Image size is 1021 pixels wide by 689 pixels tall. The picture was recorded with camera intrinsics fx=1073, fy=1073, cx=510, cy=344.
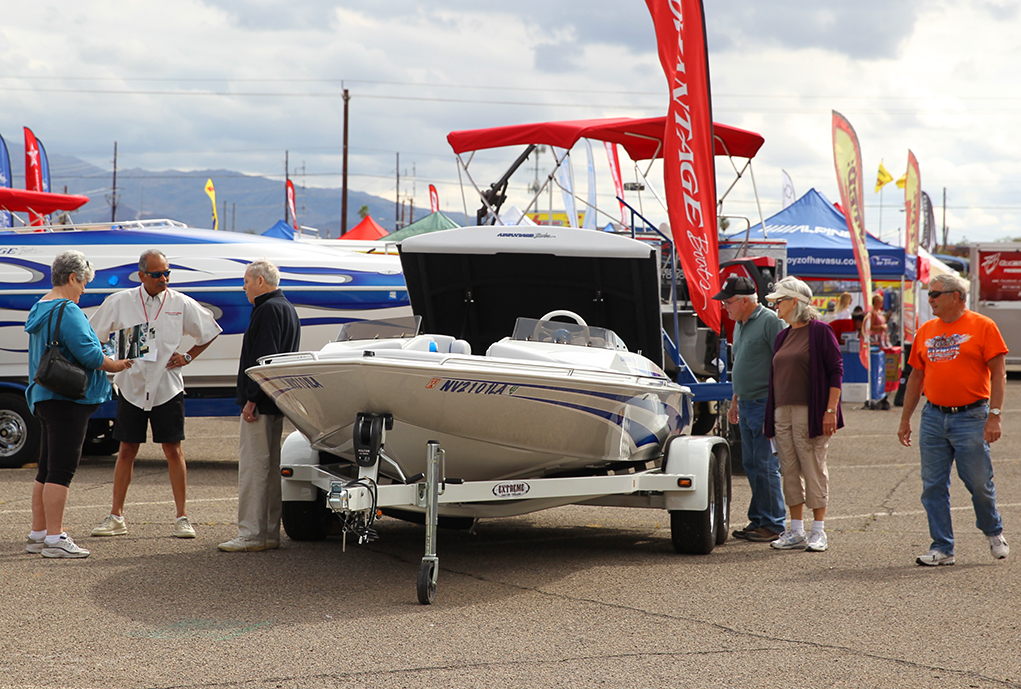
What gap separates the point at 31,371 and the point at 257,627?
2.71 metres

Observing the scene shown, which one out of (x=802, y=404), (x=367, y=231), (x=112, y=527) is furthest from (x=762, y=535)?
(x=367, y=231)

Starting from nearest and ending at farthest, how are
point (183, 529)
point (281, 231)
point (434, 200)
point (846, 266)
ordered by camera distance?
point (183, 529)
point (846, 266)
point (281, 231)
point (434, 200)

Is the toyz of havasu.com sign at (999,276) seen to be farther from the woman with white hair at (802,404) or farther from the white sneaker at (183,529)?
the white sneaker at (183,529)

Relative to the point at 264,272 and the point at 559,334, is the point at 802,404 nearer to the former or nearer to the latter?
the point at 559,334

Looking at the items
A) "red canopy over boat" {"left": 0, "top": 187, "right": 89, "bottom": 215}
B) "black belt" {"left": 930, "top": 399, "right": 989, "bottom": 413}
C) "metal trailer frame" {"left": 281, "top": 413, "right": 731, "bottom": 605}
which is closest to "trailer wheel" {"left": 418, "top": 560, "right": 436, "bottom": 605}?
"metal trailer frame" {"left": 281, "top": 413, "right": 731, "bottom": 605}

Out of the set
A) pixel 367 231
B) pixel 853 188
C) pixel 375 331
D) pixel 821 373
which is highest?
pixel 853 188

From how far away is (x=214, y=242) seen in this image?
40.0 ft

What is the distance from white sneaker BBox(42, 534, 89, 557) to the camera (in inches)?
264

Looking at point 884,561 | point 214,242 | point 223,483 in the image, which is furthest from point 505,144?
point 884,561

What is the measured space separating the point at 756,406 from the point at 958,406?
1.49m

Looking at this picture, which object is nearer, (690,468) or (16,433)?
(690,468)

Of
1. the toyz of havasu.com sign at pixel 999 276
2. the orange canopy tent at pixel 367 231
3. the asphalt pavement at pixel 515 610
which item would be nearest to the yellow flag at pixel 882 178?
the toyz of havasu.com sign at pixel 999 276

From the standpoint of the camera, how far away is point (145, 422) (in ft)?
24.1

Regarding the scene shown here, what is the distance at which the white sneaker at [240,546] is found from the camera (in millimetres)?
7031
